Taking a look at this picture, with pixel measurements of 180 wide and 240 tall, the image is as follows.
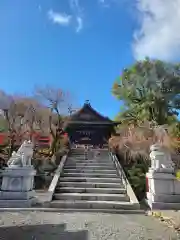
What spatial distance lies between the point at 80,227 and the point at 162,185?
3947 mm

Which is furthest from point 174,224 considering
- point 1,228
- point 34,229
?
point 1,228

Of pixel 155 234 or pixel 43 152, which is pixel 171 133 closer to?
pixel 43 152

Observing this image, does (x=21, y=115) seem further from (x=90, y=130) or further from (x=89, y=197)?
(x=89, y=197)

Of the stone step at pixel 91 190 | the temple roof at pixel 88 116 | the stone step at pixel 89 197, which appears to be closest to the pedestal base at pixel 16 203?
the stone step at pixel 89 197

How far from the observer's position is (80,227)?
5469mm

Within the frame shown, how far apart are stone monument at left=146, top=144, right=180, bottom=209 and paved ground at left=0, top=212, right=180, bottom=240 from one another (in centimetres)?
127

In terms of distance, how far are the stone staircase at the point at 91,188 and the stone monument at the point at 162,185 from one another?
88 centimetres

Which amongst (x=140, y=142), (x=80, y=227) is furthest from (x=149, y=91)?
(x=80, y=227)

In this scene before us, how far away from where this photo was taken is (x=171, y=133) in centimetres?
1667

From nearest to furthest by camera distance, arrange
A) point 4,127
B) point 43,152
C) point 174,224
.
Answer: point 174,224
point 43,152
point 4,127

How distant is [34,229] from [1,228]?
769 millimetres

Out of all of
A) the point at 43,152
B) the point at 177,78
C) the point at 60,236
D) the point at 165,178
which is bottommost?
the point at 60,236

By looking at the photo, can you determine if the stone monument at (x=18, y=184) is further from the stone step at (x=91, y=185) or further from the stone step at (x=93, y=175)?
the stone step at (x=93, y=175)

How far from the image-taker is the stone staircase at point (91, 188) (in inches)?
313
